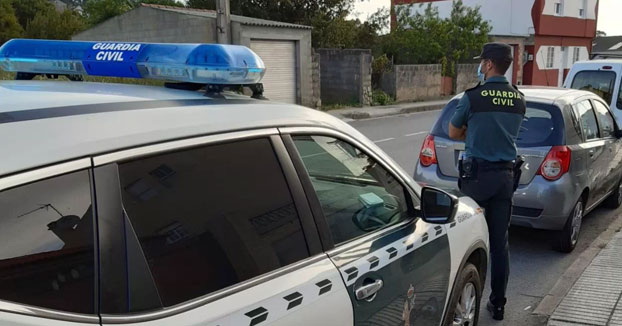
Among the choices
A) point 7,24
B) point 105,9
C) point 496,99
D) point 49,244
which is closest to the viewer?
point 49,244

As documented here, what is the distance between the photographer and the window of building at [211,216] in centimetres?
153

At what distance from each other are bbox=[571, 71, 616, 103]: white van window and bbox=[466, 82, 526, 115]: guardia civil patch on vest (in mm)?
6686

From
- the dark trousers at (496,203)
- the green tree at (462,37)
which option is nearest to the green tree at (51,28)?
the green tree at (462,37)

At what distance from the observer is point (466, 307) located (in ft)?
10.6

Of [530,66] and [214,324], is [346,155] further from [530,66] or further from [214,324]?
[530,66]

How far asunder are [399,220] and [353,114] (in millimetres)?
16998

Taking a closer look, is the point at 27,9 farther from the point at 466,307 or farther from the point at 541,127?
the point at 466,307

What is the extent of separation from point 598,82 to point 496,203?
23.1 ft

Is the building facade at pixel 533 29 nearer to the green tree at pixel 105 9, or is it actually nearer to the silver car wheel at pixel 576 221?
the green tree at pixel 105 9

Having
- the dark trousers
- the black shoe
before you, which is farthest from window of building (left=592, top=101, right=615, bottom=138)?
the black shoe

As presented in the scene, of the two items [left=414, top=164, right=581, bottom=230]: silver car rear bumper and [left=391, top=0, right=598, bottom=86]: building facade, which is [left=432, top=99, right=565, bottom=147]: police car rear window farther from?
[left=391, top=0, right=598, bottom=86]: building facade

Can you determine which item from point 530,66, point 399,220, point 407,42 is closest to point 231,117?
point 399,220

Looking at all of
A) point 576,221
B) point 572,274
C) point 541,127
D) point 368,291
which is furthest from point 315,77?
point 368,291

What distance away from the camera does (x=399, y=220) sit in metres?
2.58
